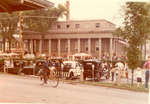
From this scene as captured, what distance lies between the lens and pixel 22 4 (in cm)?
543

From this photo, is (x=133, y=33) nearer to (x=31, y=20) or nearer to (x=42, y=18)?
(x=42, y=18)

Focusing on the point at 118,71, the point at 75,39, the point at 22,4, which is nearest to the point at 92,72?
the point at 118,71

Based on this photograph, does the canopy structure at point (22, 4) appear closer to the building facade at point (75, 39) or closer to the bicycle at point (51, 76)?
the building facade at point (75, 39)

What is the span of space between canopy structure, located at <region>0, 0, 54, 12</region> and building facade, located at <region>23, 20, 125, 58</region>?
30.6 inches

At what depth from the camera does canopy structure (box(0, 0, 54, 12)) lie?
5.32m

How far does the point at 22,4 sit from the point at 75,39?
1478 millimetres

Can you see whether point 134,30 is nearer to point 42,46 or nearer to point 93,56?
point 93,56

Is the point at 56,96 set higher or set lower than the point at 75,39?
lower

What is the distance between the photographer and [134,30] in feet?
27.2

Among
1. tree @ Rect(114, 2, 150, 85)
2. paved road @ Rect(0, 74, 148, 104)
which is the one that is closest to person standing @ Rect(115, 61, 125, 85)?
tree @ Rect(114, 2, 150, 85)

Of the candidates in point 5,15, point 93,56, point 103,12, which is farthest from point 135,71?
point 5,15

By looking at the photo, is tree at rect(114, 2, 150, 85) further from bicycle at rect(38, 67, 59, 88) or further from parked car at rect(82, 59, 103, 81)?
parked car at rect(82, 59, 103, 81)

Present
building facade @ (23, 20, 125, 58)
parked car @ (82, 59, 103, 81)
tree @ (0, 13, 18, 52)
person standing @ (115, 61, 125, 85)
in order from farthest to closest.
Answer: parked car @ (82, 59, 103, 81) < person standing @ (115, 61, 125, 85) < tree @ (0, 13, 18, 52) < building facade @ (23, 20, 125, 58)

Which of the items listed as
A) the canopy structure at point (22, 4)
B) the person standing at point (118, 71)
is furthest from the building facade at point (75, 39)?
the person standing at point (118, 71)
